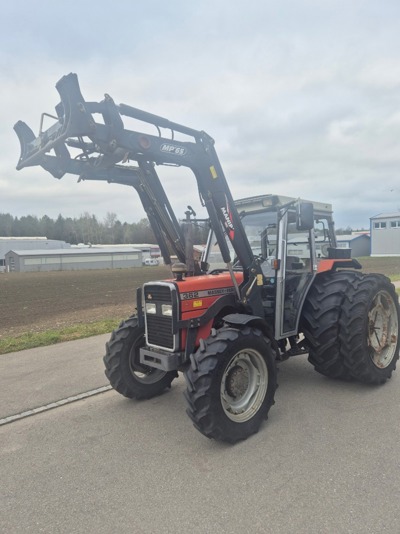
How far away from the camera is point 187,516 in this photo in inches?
105

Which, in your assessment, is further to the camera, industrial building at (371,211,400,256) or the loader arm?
industrial building at (371,211,400,256)

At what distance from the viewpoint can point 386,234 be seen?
61875mm

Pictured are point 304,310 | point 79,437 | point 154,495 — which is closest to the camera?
point 154,495

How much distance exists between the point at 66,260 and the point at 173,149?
67.1m

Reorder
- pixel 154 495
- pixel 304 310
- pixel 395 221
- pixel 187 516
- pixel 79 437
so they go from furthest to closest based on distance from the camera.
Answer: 1. pixel 395 221
2. pixel 304 310
3. pixel 79 437
4. pixel 154 495
5. pixel 187 516

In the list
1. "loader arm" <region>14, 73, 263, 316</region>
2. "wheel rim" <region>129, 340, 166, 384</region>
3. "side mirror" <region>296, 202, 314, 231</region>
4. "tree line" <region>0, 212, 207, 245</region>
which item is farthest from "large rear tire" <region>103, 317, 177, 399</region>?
"tree line" <region>0, 212, 207, 245</region>

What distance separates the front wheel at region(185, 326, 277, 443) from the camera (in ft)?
11.6

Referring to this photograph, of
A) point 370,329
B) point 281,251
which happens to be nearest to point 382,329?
point 370,329

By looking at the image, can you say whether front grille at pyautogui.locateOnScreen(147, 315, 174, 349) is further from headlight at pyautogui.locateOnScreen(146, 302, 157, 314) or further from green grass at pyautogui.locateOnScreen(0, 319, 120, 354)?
green grass at pyautogui.locateOnScreen(0, 319, 120, 354)

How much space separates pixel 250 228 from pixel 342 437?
2821 mm

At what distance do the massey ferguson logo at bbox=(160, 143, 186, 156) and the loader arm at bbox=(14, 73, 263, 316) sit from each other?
0.4 inches

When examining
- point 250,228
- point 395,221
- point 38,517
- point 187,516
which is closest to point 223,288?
point 250,228

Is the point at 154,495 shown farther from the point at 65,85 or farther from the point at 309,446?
the point at 65,85

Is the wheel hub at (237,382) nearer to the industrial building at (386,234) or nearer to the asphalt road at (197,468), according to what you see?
the asphalt road at (197,468)
